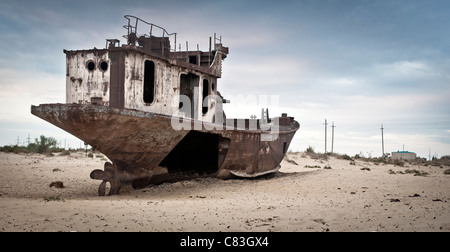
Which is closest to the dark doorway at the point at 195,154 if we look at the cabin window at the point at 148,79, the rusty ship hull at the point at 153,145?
the rusty ship hull at the point at 153,145

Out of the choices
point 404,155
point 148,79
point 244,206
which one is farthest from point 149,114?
point 404,155

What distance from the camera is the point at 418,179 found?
10.9 m

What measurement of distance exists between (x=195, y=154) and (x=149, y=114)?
432 centimetres

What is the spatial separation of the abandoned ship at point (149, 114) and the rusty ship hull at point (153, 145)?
0.06 feet

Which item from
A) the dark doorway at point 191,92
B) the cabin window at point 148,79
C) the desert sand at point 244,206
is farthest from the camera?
the dark doorway at point 191,92

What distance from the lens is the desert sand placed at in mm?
5219

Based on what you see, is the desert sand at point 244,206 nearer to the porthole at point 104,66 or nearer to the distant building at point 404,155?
the porthole at point 104,66

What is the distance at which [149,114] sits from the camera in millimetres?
8242

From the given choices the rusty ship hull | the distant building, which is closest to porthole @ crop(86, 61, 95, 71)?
the rusty ship hull

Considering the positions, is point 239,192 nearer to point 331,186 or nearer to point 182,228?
point 331,186

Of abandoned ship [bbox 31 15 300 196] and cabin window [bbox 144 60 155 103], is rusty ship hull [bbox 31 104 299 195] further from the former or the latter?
cabin window [bbox 144 60 155 103]

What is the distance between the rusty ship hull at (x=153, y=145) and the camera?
7.76 m

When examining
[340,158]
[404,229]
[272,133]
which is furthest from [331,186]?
[340,158]

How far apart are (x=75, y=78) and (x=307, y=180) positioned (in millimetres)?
6670
